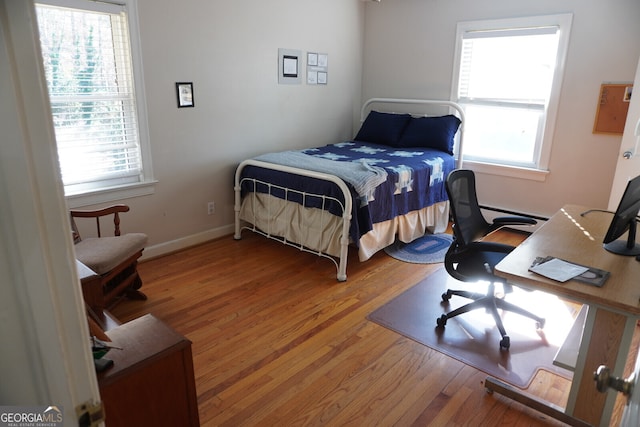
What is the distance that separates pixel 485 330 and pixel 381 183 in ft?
4.17

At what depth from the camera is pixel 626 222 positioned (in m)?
1.85

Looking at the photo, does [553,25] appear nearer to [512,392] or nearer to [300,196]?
[300,196]

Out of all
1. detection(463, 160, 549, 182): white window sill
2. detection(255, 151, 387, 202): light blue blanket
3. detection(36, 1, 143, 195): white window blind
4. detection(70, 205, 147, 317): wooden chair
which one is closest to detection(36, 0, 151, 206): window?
detection(36, 1, 143, 195): white window blind

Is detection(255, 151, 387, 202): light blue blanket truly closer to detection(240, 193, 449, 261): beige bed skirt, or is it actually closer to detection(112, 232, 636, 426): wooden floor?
detection(240, 193, 449, 261): beige bed skirt

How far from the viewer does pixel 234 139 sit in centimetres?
389

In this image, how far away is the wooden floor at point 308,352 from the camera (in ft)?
6.36

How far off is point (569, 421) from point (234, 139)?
3160 mm

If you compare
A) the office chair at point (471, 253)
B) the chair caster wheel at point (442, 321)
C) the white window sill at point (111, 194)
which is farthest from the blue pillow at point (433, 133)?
the white window sill at point (111, 194)

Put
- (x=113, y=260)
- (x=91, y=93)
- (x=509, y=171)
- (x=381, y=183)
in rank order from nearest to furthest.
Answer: (x=113, y=260), (x=91, y=93), (x=381, y=183), (x=509, y=171)

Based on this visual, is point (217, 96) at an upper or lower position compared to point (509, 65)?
lower

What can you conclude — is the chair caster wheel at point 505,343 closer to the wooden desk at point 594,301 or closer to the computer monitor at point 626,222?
the wooden desk at point 594,301

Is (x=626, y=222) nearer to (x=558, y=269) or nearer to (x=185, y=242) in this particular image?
(x=558, y=269)

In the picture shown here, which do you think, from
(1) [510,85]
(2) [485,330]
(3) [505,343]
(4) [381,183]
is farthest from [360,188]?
(1) [510,85]

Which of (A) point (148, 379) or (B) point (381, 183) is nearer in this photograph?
(A) point (148, 379)
